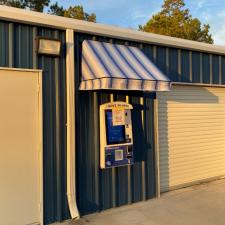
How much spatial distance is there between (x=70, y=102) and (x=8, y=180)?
1.58m

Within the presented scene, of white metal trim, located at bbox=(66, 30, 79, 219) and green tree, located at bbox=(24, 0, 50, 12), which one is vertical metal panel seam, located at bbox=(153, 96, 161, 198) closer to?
white metal trim, located at bbox=(66, 30, 79, 219)

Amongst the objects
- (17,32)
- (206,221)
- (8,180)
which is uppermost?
(17,32)

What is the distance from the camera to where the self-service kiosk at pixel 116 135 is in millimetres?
5980

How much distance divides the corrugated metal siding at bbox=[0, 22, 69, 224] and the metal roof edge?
14cm

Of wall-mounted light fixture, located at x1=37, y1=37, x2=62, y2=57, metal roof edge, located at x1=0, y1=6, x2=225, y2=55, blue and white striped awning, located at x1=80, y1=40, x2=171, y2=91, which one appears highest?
metal roof edge, located at x1=0, y1=6, x2=225, y2=55

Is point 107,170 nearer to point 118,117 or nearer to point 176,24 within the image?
point 118,117

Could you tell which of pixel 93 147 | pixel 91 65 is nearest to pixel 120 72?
pixel 91 65

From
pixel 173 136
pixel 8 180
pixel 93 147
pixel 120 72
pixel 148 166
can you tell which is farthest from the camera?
pixel 173 136

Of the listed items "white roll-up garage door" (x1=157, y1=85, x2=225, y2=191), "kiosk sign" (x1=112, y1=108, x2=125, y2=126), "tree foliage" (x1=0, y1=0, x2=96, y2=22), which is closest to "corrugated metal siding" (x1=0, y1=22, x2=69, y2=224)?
"kiosk sign" (x1=112, y1=108, x2=125, y2=126)

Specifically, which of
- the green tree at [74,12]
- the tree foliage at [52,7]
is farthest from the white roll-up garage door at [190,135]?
the green tree at [74,12]

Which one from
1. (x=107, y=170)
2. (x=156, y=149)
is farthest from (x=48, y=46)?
(x=156, y=149)

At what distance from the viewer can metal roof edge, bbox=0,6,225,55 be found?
5.07 meters

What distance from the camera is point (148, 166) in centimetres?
673

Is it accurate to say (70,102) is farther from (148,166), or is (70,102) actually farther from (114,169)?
(148,166)
